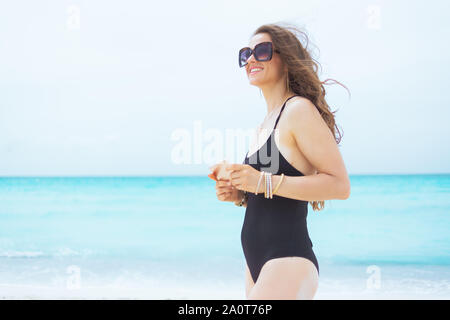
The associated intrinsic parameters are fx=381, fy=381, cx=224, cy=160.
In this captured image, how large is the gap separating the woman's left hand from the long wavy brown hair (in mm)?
437

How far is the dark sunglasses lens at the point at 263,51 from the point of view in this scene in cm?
149

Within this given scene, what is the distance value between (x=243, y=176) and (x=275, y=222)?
10.7 inches

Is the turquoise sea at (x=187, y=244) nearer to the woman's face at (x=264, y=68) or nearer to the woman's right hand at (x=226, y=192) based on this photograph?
the woman's right hand at (x=226, y=192)

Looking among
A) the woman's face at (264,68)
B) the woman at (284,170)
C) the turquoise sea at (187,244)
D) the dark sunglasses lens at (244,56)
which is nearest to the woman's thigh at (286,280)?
the woman at (284,170)

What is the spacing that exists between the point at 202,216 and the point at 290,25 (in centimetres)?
1583

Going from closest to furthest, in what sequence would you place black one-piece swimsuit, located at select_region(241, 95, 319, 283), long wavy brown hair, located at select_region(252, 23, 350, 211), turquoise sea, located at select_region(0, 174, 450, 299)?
1. black one-piece swimsuit, located at select_region(241, 95, 319, 283)
2. long wavy brown hair, located at select_region(252, 23, 350, 211)
3. turquoise sea, located at select_region(0, 174, 450, 299)

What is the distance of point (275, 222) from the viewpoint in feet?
4.57

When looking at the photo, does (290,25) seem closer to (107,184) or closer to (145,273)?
(145,273)

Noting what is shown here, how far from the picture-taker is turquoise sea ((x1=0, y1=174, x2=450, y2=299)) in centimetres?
675

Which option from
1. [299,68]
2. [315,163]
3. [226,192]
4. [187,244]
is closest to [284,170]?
[315,163]

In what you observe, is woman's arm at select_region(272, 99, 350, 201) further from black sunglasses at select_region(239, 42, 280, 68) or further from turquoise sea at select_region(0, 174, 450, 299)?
turquoise sea at select_region(0, 174, 450, 299)

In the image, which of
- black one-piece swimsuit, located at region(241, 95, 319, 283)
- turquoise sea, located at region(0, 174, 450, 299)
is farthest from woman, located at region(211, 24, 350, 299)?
turquoise sea, located at region(0, 174, 450, 299)

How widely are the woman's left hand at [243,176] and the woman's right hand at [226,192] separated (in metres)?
0.11
